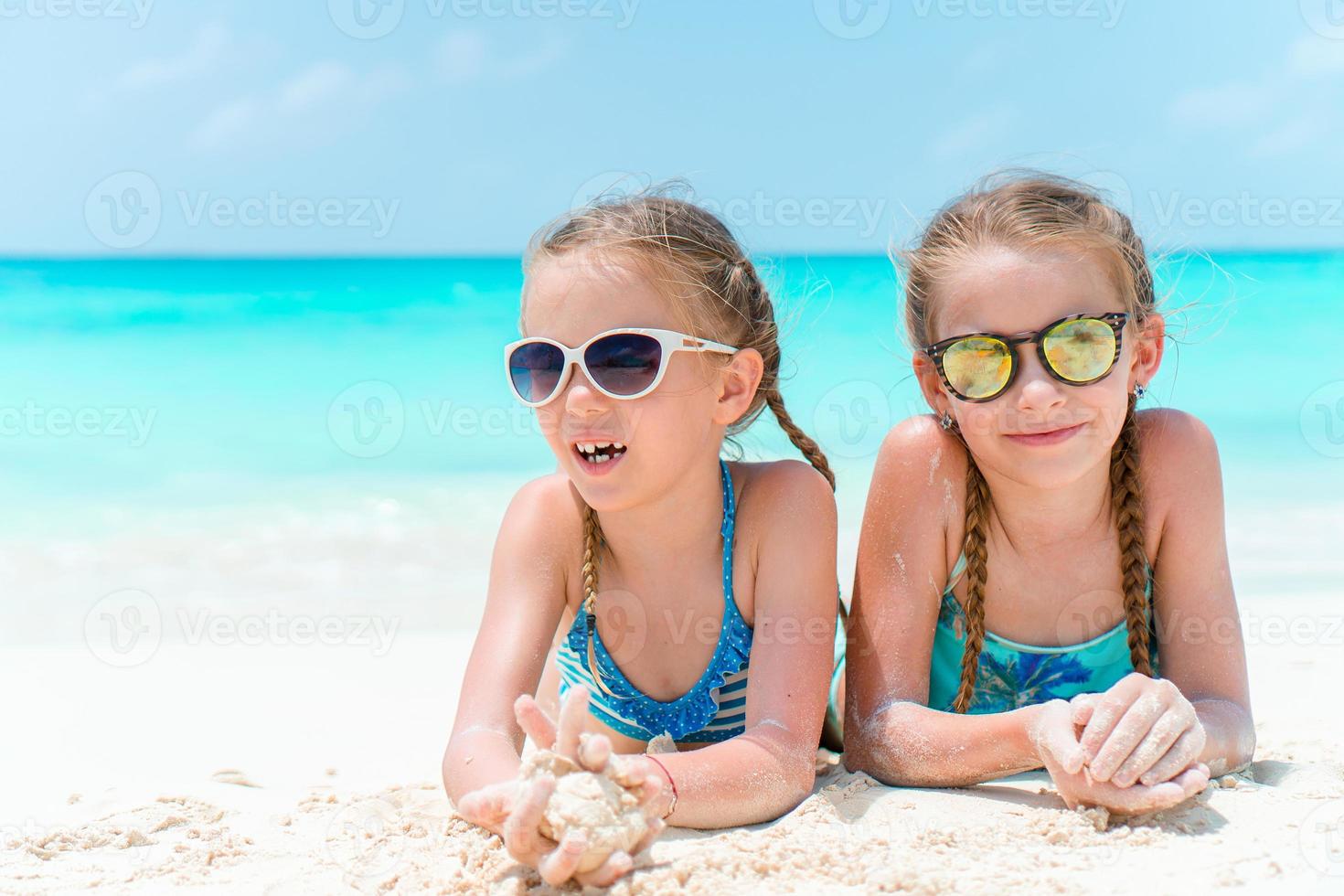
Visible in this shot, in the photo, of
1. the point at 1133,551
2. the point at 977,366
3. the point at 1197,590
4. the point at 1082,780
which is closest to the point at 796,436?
the point at 977,366

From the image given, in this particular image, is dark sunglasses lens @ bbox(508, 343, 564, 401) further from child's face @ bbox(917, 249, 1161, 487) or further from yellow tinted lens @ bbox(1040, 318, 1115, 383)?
yellow tinted lens @ bbox(1040, 318, 1115, 383)

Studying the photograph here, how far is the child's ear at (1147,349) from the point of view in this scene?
303 centimetres

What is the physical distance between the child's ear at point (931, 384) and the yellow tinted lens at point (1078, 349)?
0.31 metres

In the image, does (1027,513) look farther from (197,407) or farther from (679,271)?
(197,407)

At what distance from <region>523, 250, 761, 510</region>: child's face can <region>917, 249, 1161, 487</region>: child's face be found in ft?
2.26

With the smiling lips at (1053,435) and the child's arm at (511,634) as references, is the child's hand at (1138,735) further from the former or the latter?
the child's arm at (511,634)

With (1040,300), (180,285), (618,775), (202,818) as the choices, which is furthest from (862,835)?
(180,285)

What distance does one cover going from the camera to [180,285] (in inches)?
709

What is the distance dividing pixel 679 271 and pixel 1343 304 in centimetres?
1449

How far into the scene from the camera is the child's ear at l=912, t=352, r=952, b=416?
305cm

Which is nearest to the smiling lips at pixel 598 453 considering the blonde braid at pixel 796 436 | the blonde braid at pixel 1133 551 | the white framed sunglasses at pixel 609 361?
the white framed sunglasses at pixel 609 361

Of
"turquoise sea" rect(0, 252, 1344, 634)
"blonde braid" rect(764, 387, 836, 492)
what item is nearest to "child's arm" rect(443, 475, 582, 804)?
"blonde braid" rect(764, 387, 836, 492)

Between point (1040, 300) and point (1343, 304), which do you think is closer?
point (1040, 300)

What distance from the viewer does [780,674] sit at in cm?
265
